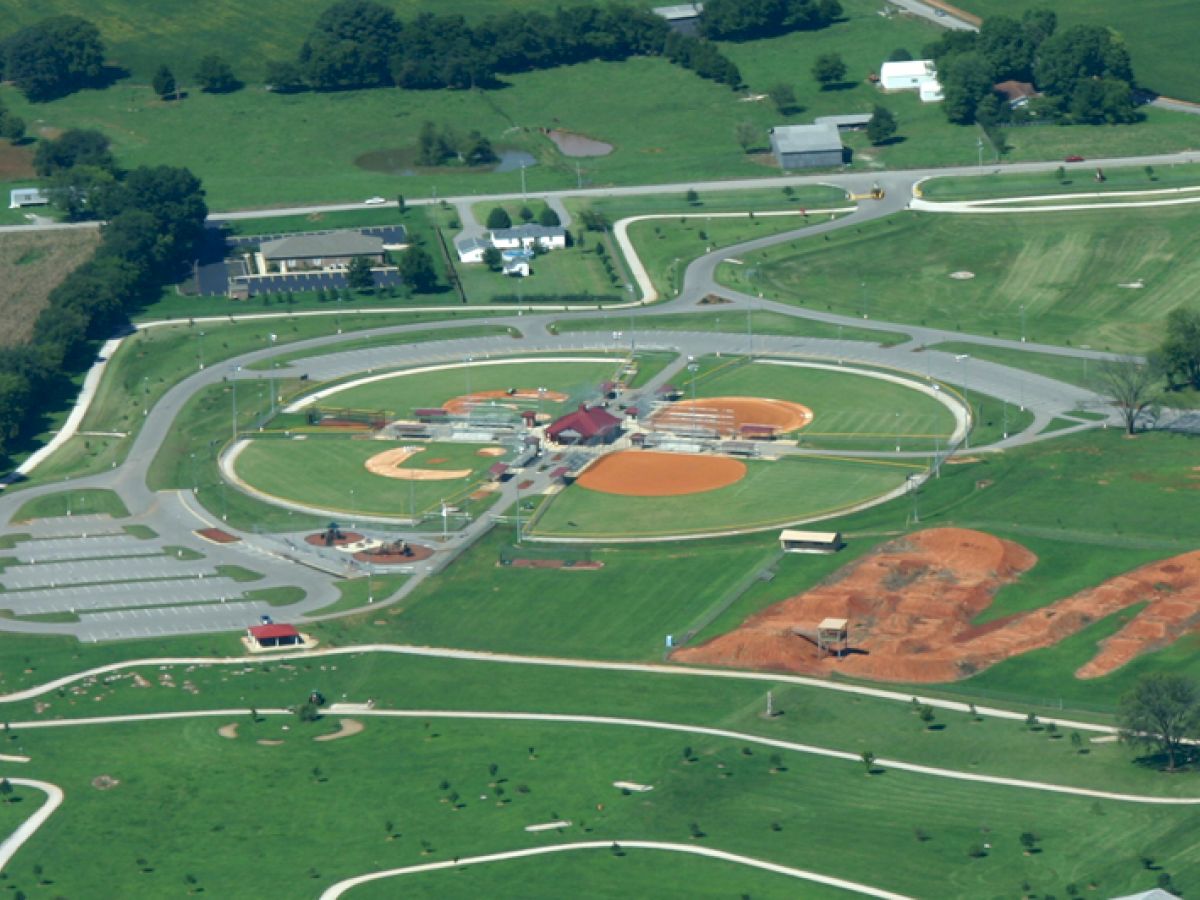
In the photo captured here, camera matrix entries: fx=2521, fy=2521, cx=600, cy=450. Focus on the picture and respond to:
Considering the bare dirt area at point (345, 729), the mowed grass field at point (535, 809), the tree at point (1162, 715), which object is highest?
the tree at point (1162, 715)

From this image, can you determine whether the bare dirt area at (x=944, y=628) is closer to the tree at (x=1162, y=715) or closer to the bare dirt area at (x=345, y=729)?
the tree at (x=1162, y=715)

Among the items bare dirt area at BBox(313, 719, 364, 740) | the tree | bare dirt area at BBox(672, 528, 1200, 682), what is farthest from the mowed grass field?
bare dirt area at BBox(672, 528, 1200, 682)

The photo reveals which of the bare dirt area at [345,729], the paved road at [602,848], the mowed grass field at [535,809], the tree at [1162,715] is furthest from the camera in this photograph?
the bare dirt area at [345,729]

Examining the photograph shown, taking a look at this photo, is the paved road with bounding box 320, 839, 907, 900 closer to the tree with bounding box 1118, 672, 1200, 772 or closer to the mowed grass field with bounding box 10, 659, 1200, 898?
the mowed grass field with bounding box 10, 659, 1200, 898

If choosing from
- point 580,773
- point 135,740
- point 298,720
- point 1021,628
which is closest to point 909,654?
point 1021,628

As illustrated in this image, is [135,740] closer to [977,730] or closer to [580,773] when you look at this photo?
[580,773]

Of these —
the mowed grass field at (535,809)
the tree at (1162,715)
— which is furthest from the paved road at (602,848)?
the tree at (1162,715)

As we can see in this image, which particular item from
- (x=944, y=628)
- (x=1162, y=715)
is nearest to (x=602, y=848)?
(x=1162, y=715)

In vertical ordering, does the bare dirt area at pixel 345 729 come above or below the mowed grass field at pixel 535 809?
below
